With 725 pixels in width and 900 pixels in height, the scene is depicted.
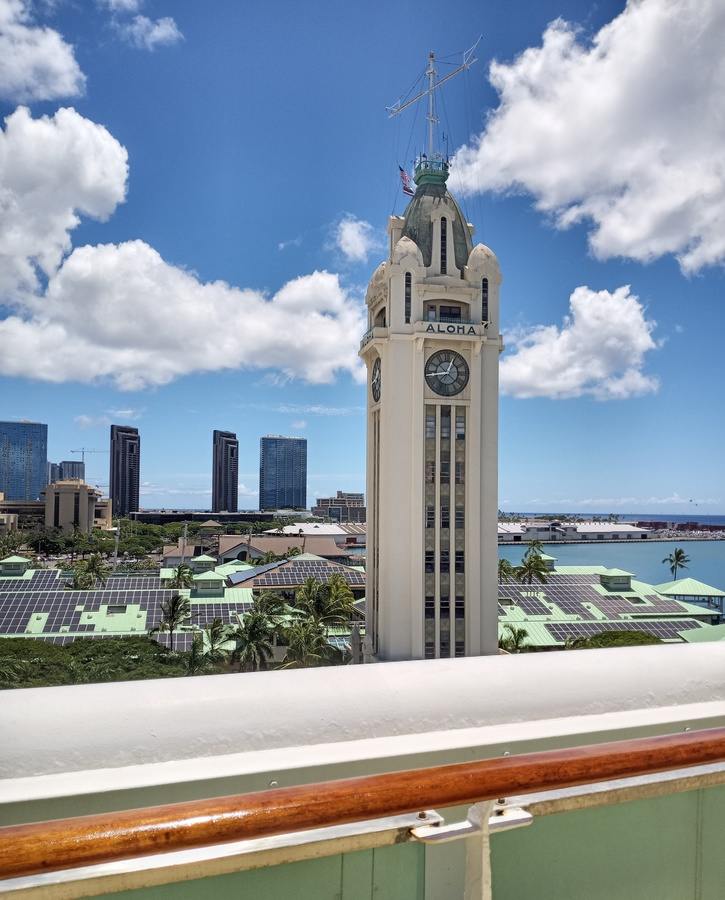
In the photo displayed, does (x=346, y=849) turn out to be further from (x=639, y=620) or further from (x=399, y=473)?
(x=639, y=620)

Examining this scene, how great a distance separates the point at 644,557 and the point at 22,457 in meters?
150

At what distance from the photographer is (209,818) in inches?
38.7

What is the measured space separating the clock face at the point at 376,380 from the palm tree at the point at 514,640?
11.8m

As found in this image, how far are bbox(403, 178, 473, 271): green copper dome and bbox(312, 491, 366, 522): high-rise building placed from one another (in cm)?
12552

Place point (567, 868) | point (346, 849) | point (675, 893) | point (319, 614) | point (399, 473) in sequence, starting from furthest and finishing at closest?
1. point (319, 614)
2. point (399, 473)
3. point (675, 893)
4. point (567, 868)
5. point (346, 849)

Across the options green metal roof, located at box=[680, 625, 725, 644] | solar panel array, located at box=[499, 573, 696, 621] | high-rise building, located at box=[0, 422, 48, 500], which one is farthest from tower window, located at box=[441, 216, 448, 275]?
high-rise building, located at box=[0, 422, 48, 500]

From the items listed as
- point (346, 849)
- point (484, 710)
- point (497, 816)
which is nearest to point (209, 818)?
point (346, 849)

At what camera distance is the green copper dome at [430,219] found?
27.2 metres

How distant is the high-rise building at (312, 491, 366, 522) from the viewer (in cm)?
16025

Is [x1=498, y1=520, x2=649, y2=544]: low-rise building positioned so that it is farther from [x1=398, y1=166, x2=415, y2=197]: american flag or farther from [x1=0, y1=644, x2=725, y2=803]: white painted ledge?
[x1=0, y1=644, x2=725, y2=803]: white painted ledge

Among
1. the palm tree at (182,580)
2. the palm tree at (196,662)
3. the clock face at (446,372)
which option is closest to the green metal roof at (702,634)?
the clock face at (446,372)

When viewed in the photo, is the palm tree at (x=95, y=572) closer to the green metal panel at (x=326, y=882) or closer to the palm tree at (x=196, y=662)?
the palm tree at (x=196, y=662)

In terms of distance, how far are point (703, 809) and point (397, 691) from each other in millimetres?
799

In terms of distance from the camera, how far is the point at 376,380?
28.3 metres
